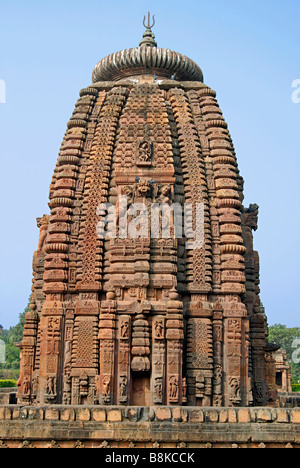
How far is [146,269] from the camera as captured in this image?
42.8ft

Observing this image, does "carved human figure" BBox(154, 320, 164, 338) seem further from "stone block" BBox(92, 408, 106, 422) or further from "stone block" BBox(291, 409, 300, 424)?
"stone block" BBox(291, 409, 300, 424)

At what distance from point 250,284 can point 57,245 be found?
488 cm

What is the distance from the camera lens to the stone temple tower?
12.7 m

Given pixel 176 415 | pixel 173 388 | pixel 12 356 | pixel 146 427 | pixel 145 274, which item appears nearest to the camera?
pixel 146 427

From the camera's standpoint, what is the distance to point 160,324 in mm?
12664

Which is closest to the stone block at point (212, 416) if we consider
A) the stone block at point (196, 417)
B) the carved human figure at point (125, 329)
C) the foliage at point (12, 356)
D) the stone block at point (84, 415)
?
the stone block at point (196, 417)

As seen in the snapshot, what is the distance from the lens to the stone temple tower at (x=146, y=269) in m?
12.7

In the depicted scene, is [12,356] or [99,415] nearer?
[99,415]

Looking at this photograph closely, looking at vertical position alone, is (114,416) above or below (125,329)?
below

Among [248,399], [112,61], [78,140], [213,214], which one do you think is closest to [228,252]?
[213,214]

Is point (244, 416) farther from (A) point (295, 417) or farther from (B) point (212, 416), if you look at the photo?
(A) point (295, 417)

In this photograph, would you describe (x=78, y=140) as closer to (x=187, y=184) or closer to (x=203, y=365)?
(x=187, y=184)

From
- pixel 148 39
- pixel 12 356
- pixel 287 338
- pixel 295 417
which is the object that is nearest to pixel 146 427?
pixel 295 417

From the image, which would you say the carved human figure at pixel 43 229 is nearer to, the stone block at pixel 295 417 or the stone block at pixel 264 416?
the stone block at pixel 264 416
